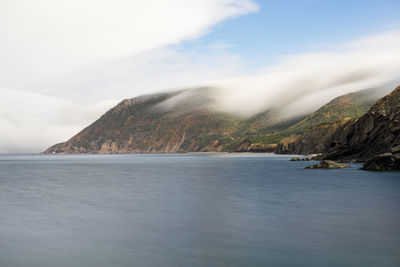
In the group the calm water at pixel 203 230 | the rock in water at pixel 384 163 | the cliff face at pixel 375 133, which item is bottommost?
the calm water at pixel 203 230

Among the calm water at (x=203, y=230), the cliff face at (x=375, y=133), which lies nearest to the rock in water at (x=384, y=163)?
the cliff face at (x=375, y=133)

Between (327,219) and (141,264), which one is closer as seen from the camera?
(141,264)

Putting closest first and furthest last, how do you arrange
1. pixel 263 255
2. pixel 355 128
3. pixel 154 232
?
pixel 263 255 → pixel 154 232 → pixel 355 128

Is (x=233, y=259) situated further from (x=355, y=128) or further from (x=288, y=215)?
(x=355, y=128)

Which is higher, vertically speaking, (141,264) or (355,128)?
(355,128)

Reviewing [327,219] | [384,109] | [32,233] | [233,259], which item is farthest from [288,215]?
[384,109]

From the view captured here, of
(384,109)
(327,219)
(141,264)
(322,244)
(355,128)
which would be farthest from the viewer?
(355,128)

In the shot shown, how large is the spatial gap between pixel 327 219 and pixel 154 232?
47.0 ft

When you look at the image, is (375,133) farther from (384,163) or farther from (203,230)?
(203,230)

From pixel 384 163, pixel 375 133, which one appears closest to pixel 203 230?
pixel 384 163

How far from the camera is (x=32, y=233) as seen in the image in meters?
26.2

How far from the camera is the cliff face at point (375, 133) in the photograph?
104312mm

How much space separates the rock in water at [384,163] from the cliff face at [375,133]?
43.1 feet

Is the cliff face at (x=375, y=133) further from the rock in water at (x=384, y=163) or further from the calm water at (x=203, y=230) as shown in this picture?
the calm water at (x=203, y=230)
